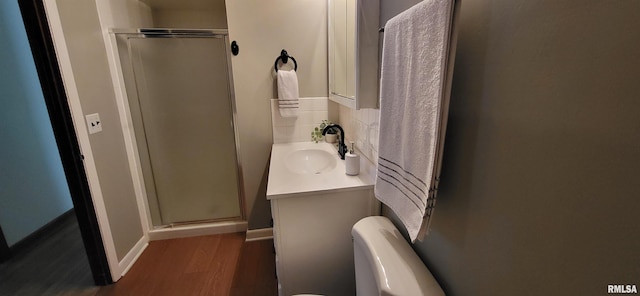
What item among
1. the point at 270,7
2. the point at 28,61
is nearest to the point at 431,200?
the point at 270,7

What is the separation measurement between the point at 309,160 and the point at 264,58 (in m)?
0.86

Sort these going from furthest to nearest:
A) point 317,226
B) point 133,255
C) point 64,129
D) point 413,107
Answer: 1. point 133,255
2. point 64,129
3. point 317,226
4. point 413,107

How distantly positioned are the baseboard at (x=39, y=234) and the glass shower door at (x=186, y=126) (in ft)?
3.04

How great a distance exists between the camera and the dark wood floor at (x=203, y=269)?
66.6 inches

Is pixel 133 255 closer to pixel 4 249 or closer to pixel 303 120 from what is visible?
pixel 4 249

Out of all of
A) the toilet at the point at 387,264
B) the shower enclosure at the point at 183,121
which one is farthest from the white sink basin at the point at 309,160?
the toilet at the point at 387,264

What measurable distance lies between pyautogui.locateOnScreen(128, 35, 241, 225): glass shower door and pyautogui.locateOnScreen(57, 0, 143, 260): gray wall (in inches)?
8.1

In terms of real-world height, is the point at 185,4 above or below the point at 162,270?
above

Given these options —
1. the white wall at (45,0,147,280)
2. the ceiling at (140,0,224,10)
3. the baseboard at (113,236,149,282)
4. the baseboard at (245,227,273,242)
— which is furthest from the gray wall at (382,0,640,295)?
the ceiling at (140,0,224,10)

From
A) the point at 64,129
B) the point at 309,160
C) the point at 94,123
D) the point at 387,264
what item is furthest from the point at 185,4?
the point at 387,264

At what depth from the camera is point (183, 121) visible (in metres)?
2.19

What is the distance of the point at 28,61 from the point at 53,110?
121 centimetres

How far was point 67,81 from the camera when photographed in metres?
1.47

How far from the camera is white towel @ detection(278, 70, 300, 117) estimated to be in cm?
193
